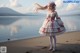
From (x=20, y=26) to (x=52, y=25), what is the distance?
0.30 meters

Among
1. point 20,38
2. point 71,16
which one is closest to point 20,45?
point 20,38

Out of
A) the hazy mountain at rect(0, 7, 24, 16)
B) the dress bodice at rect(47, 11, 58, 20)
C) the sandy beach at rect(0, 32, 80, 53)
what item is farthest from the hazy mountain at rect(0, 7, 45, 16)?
the sandy beach at rect(0, 32, 80, 53)

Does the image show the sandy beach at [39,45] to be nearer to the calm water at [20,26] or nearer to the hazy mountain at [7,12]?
the calm water at [20,26]

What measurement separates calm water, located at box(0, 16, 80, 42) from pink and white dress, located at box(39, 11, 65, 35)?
0.04 meters

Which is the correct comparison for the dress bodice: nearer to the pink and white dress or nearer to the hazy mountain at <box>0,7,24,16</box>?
the pink and white dress

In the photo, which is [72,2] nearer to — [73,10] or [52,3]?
[73,10]

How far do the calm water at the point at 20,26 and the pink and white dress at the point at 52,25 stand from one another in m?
0.04

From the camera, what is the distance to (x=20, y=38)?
1.95 m

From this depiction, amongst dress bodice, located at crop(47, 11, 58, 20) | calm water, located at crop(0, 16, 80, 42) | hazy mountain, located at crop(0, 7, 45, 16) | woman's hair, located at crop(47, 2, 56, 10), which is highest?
woman's hair, located at crop(47, 2, 56, 10)

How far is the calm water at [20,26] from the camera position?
6.33ft

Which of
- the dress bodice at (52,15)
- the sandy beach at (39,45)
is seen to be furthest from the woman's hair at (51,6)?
the sandy beach at (39,45)

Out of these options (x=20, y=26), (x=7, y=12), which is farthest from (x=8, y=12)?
(x=20, y=26)

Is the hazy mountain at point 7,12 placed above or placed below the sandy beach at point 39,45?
above

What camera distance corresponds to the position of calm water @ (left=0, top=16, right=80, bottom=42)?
193 centimetres
